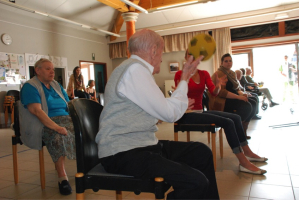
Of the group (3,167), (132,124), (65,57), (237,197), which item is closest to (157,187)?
(132,124)

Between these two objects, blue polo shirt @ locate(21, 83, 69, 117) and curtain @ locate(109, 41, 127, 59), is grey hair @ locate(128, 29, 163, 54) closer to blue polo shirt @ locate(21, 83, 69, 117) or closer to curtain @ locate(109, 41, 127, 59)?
blue polo shirt @ locate(21, 83, 69, 117)

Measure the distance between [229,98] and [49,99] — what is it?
6.75 ft

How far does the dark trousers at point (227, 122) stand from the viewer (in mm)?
A: 2100

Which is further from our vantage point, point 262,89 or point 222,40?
point 222,40

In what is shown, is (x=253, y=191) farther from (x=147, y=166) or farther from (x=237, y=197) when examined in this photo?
(x=147, y=166)

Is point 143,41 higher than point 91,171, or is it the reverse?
point 143,41

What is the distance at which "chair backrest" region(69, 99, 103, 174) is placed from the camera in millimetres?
1072

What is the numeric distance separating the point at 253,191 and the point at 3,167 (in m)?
2.57

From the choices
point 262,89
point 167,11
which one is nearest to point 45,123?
point 262,89

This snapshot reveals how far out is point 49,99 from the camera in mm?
2043

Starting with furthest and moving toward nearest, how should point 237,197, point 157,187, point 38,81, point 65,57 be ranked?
1. point 65,57
2. point 38,81
3. point 237,197
4. point 157,187

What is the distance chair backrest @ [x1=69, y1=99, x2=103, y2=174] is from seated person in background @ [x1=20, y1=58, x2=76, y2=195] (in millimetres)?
813

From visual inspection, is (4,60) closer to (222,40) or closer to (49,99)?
(49,99)

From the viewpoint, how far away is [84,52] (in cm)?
898
